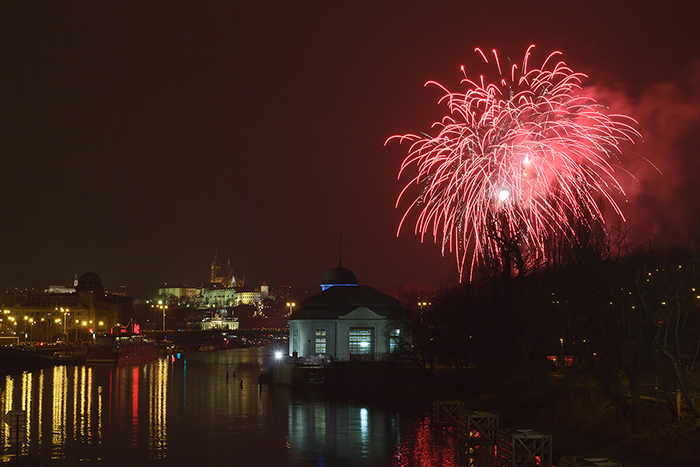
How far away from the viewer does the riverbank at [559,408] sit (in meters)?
27.5

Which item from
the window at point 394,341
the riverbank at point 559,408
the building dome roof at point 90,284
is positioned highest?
the building dome roof at point 90,284

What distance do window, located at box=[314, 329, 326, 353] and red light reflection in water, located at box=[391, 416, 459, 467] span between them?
1328 inches

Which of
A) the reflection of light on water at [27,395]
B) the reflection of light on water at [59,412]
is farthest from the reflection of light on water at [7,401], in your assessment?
the reflection of light on water at [59,412]

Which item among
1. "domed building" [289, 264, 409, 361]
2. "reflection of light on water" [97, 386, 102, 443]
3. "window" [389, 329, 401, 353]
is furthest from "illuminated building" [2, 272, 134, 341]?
"window" [389, 329, 401, 353]

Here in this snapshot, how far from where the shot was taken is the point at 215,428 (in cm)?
4588

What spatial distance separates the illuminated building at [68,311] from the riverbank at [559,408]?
108889 mm

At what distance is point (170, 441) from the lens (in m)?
40.9

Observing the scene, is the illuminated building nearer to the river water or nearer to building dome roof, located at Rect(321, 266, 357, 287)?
building dome roof, located at Rect(321, 266, 357, 287)

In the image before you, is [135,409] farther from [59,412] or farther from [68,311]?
[68,311]

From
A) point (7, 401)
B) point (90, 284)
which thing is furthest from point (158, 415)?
point (90, 284)

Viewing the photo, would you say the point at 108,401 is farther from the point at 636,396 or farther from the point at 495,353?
the point at 636,396

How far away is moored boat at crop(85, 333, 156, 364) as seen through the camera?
393 feet

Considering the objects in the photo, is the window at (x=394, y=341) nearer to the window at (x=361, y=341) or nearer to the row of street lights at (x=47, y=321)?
the window at (x=361, y=341)

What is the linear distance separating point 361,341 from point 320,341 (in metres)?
4.06
